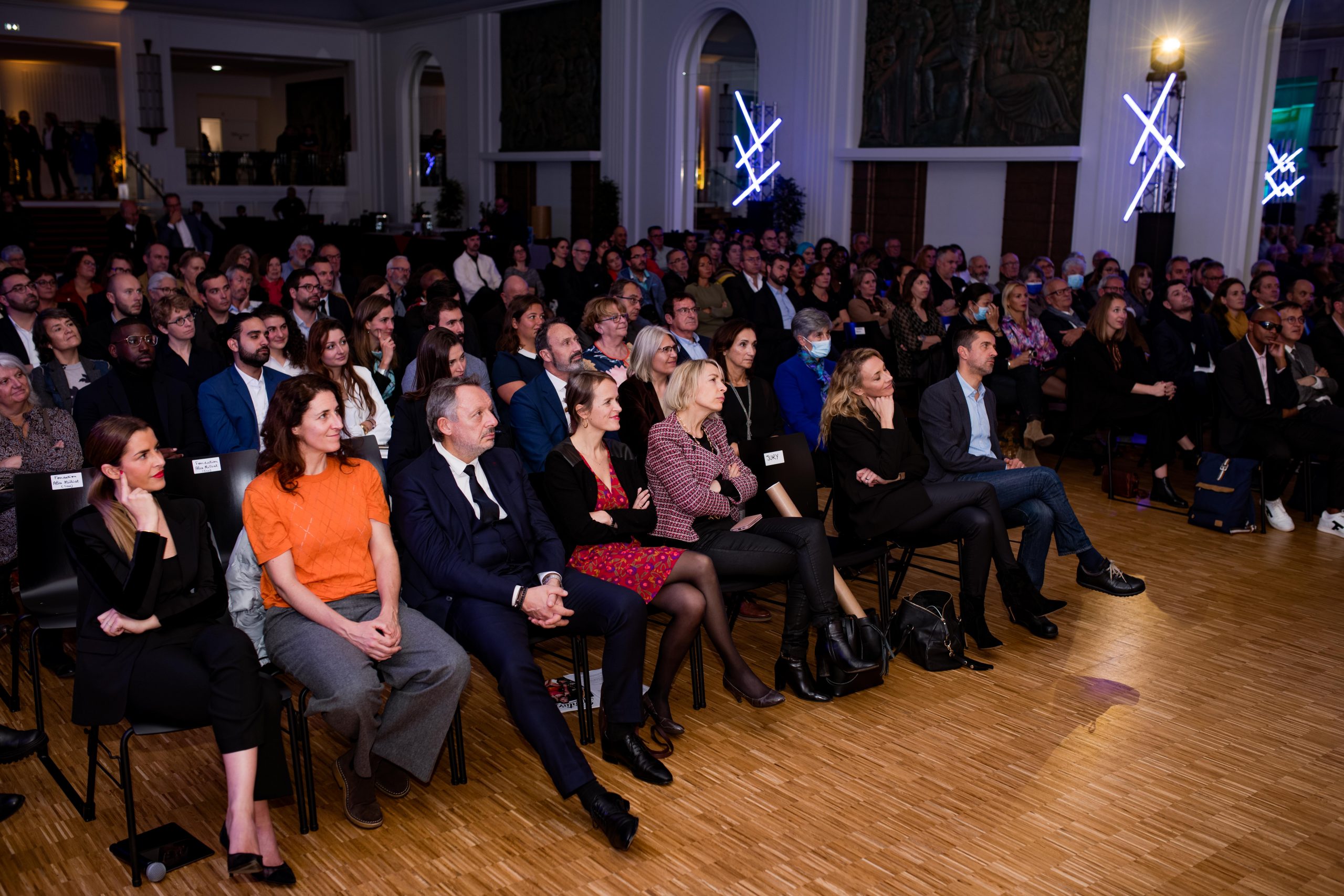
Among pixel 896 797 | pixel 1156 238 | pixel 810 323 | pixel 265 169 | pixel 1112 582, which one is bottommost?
pixel 896 797

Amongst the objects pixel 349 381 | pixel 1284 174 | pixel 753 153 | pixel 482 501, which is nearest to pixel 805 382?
pixel 349 381

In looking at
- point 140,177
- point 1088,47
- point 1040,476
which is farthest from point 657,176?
point 1040,476

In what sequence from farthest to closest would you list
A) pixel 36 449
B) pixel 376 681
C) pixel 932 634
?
pixel 932 634 < pixel 36 449 < pixel 376 681

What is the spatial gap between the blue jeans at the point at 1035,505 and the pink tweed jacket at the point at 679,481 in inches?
53.6

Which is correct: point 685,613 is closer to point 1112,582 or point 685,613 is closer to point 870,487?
point 870,487

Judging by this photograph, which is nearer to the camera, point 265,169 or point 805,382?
point 805,382

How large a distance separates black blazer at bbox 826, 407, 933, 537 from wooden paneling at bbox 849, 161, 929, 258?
9.28 metres

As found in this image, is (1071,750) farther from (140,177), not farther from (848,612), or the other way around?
(140,177)

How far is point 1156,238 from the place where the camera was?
1080 centimetres

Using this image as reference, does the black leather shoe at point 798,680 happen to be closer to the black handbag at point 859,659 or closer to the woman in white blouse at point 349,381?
the black handbag at point 859,659

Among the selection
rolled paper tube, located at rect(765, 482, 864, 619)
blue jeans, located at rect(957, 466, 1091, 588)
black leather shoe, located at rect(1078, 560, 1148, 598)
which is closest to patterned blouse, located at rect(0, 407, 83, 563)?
rolled paper tube, located at rect(765, 482, 864, 619)

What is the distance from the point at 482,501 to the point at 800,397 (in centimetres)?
232

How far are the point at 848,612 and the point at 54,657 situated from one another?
10.1ft

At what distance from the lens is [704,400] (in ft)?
13.9
